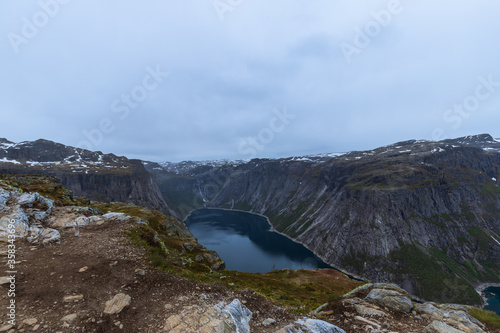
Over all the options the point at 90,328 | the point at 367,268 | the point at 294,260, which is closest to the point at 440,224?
the point at 367,268

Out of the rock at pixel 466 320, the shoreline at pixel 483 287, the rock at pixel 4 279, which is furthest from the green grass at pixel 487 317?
the shoreline at pixel 483 287

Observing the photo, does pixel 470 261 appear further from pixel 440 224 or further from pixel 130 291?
pixel 130 291

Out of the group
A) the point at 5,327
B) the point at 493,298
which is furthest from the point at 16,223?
the point at 493,298

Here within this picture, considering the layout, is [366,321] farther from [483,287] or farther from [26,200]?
[483,287]

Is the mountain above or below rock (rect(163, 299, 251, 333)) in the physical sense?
below

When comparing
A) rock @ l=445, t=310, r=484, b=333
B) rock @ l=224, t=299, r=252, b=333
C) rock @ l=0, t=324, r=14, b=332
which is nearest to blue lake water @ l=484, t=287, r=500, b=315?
rock @ l=445, t=310, r=484, b=333

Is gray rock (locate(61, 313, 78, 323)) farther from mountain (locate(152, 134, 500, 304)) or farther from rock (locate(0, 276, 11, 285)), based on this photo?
mountain (locate(152, 134, 500, 304))
